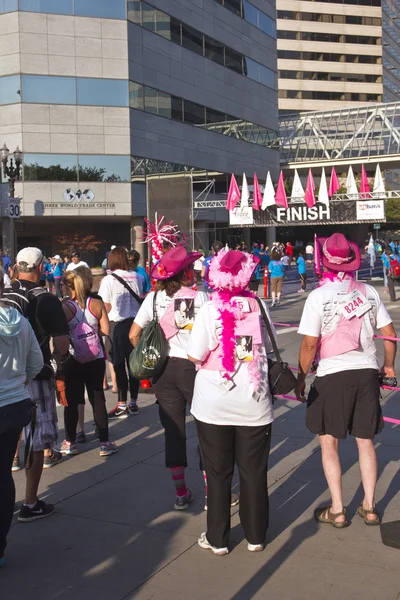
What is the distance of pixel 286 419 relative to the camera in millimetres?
7520

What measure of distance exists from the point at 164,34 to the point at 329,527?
40798 mm

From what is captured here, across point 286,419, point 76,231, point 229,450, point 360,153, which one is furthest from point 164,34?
point 229,450

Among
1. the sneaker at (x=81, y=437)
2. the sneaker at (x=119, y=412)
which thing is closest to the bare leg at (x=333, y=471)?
the sneaker at (x=81, y=437)

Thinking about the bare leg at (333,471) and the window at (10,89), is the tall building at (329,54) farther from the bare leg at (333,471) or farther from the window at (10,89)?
the bare leg at (333,471)

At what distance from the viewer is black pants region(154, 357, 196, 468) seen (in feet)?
16.4

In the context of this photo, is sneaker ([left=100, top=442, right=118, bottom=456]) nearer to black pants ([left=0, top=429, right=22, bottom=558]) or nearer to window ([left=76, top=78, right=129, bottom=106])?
black pants ([left=0, top=429, right=22, bottom=558])

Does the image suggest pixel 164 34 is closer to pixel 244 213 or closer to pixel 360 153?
pixel 244 213

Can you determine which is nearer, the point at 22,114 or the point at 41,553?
the point at 41,553

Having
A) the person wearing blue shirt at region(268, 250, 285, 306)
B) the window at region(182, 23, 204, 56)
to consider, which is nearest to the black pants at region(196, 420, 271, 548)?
the person wearing blue shirt at region(268, 250, 285, 306)

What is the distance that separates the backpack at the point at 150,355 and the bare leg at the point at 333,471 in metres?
1.28

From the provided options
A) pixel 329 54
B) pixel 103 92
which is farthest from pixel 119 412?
pixel 329 54

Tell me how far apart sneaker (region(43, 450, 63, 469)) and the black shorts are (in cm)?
272

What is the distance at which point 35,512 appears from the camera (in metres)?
4.86

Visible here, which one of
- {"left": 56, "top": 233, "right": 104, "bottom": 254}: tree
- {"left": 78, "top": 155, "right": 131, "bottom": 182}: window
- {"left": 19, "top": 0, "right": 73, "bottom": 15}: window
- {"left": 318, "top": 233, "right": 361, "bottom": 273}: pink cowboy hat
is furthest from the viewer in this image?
{"left": 56, "top": 233, "right": 104, "bottom": 254}: tree
